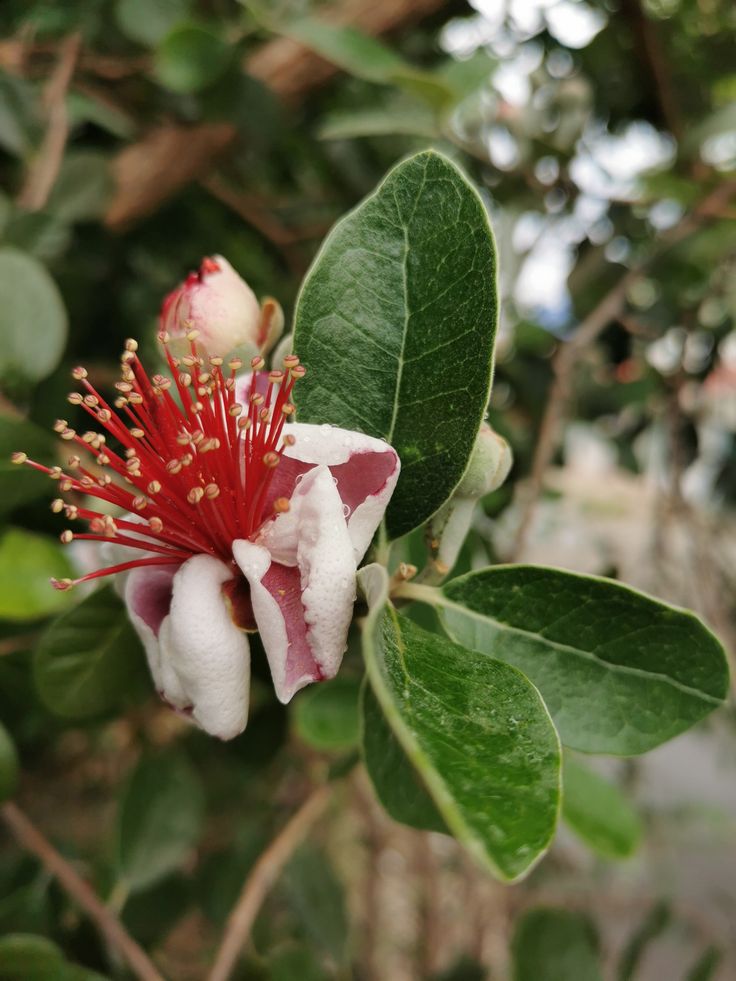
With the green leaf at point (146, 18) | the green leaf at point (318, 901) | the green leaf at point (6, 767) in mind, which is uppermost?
the green leaf at point (146, 18)

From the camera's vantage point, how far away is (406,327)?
497 millimetres

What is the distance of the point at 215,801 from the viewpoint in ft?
5.12

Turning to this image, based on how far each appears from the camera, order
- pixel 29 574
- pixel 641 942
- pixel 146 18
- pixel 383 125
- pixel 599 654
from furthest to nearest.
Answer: pixel 641 942 → pixel 146 18 → pixel 383 125 → pixel 29 574 → pixel 599 654

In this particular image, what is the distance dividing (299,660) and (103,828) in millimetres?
2098

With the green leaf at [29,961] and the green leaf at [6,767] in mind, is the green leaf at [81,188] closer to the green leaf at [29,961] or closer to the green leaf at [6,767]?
the green leaf at [6,767]

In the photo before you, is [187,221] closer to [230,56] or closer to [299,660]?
[230,56]

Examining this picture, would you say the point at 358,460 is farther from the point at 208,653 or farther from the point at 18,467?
the point at 18,467

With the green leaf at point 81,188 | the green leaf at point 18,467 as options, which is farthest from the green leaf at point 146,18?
the green leaf at point 18,467

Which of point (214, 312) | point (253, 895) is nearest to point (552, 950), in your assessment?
point (253, 895)

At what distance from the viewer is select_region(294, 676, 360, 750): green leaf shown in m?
0.81

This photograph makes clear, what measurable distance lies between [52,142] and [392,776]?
84cm

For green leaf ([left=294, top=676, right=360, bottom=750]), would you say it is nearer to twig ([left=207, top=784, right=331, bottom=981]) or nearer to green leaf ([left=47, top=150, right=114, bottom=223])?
twig ([left=207, top=784, right=331, bottom=981])

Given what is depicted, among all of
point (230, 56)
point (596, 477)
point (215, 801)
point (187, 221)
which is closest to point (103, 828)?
point (215, 801)

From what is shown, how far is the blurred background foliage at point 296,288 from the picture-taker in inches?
32.4
